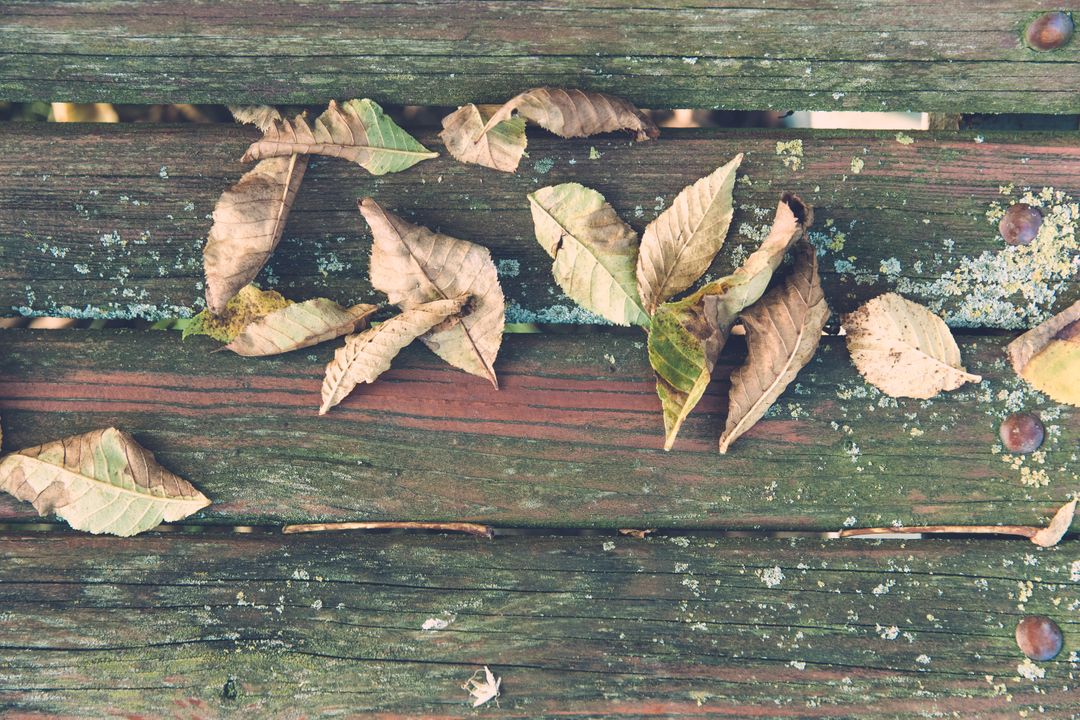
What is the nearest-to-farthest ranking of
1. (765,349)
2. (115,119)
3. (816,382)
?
(765,349), (816,382), (115,119)

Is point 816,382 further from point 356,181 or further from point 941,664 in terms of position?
point 356,181

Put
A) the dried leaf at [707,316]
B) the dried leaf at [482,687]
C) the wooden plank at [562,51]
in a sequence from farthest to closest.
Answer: the dried leaf at [482,687], the wooden plank at [562,51], the dried leaf at [707,316]

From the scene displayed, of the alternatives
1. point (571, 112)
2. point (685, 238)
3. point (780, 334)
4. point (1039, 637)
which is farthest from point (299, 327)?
point (1039, 637)

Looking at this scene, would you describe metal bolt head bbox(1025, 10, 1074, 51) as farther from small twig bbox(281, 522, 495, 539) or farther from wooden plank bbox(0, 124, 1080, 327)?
small twig bbox(281, 522, 495, 539)

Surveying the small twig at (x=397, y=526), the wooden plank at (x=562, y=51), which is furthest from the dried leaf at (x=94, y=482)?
the wooden plank at (x=562, y=51)

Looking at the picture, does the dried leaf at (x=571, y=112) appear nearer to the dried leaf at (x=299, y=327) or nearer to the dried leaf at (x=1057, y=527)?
the dried leaf at (x=299, y=327)

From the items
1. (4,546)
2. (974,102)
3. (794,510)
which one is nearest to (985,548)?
(794,510)
